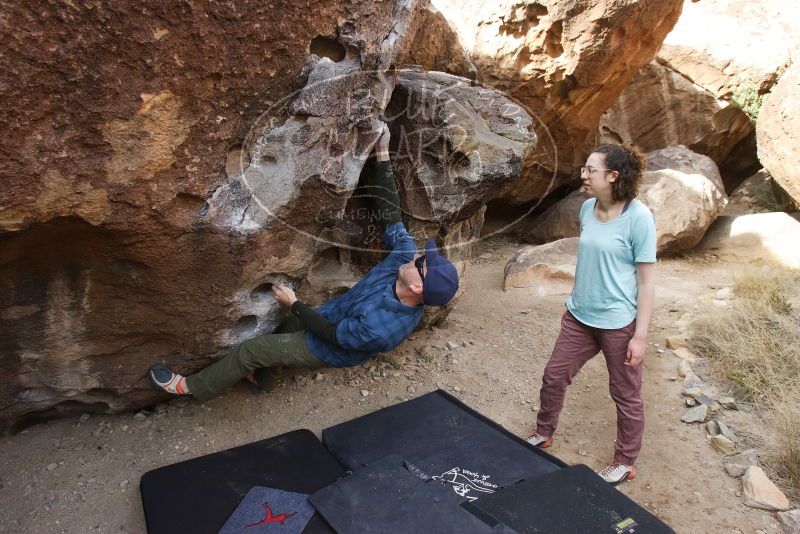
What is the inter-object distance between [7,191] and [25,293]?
0.60 meters

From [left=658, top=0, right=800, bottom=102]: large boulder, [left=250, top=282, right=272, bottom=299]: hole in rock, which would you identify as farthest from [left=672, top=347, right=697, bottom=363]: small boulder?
[left=658, top=0, right=800, bottom=102]: large boulder

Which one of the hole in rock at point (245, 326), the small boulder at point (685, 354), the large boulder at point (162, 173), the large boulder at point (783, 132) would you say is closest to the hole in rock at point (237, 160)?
the large boulder at point (162, 173)

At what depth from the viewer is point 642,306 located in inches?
96.7

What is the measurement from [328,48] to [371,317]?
1258 millimetres

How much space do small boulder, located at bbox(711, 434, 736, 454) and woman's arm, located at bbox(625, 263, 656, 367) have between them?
101 centimetres

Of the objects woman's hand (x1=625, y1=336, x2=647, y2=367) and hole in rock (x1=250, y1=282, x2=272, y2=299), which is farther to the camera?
hole in rock (x1=250, y1=282, x2=272, y2=299)

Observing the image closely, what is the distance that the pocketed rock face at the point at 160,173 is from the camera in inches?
79.0

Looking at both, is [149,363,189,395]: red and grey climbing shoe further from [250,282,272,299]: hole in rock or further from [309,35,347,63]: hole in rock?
[309,35,347,63]: hole in rock

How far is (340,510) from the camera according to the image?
225 centimetres

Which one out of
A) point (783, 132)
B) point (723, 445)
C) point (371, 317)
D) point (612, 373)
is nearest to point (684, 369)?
point (723, 445)

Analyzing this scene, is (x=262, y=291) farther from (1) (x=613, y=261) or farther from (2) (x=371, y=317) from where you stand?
(1) (x=613, y=261)

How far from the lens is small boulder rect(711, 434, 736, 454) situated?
301 centimetres

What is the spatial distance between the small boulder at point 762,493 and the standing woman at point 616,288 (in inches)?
20.6

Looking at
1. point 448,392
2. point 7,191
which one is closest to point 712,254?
point 448,392
